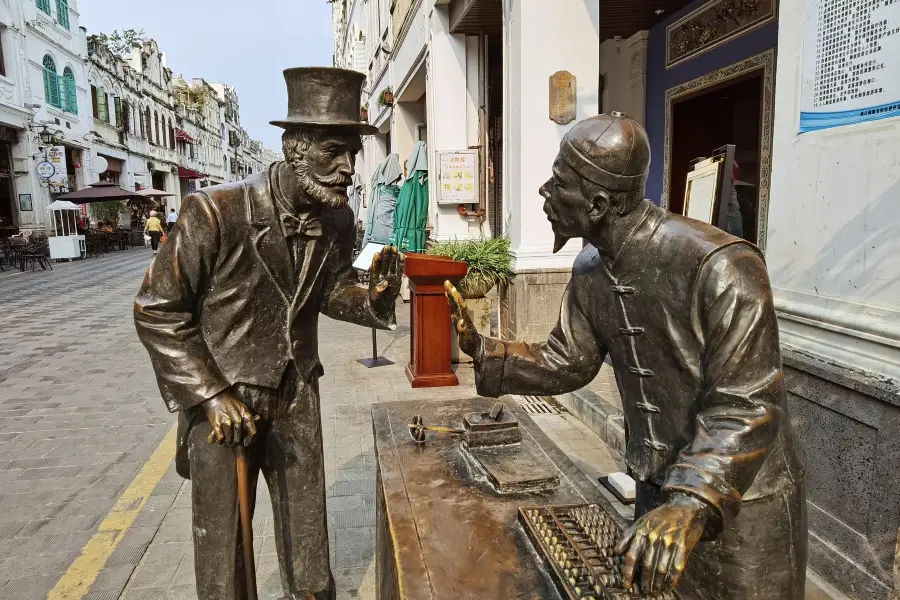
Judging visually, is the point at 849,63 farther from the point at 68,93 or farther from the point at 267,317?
the point at 68,93

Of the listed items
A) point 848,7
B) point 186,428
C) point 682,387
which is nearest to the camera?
point 682,387

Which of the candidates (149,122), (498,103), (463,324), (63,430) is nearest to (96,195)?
(149,122)

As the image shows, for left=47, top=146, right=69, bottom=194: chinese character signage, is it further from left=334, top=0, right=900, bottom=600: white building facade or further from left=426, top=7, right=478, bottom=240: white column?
left=426, top=7, right=478, bottom=240: white column

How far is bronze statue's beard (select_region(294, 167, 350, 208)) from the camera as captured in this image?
7.24 ft

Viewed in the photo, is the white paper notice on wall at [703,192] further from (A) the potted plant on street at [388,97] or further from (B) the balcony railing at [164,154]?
(B) the balcony railing at [164,154]

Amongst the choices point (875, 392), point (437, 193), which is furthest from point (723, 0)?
point (875, 392)

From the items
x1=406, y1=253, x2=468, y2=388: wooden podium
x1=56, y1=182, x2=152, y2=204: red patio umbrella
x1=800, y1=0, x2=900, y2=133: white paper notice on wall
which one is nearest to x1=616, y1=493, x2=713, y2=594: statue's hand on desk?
x1=800, y1=0, x2=900, y2=133: white paper notice on wall

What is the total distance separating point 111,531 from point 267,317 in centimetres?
243

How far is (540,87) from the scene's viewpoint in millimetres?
6559

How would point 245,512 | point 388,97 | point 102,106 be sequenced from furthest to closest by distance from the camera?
point 102,106 < point 388,97 < point 245,512

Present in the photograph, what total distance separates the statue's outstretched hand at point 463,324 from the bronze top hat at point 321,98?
64 centimetres

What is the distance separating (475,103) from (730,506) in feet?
29.5

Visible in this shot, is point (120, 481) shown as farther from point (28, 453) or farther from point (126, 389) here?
point (126, 389)

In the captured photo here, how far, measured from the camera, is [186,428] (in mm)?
2359
